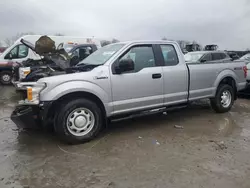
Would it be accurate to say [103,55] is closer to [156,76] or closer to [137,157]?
[156,76]

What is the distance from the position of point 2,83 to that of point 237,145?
38.9 feet

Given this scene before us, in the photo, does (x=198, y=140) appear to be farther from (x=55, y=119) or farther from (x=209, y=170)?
(x=55, y=119)

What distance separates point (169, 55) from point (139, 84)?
3.88ft

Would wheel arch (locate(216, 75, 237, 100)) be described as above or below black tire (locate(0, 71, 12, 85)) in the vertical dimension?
below

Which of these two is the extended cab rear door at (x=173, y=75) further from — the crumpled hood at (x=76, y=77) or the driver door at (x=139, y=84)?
the crumpled hood at (x=76, y=77)

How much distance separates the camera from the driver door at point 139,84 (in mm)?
4605

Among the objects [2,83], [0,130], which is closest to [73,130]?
[0,130]

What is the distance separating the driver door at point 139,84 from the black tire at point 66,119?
39cm

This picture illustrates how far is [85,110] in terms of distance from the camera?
438cm

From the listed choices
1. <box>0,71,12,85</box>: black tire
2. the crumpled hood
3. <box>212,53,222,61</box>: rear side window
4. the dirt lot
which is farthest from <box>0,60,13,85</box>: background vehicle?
<box>212,53,222,61</box>: rear side window

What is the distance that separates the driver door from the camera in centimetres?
461

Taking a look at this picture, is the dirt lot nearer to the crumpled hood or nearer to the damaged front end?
the damaged front end

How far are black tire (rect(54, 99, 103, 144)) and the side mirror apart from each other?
Answer: 2.61 feet

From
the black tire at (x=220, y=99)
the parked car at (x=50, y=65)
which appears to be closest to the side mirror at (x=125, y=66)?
the parked car at (x=50, y=65)
